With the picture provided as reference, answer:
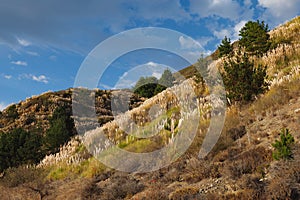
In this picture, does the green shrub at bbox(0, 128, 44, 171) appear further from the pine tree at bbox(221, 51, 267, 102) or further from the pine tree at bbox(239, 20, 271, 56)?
the pine tree at bbox(239, 20, 271, 56)

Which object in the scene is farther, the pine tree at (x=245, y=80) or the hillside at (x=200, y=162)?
the pine tree at (x=245, y=80)

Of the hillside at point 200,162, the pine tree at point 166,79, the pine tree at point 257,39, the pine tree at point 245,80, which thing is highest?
the pine tree at point 166,79

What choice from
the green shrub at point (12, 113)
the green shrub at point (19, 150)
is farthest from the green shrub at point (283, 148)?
the green shrub at point (12, 113)

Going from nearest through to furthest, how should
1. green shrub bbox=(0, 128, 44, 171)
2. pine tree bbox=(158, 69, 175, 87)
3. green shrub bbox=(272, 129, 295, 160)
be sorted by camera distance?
green shrub bbox=(272, 129, 295, 160) → green shrub bbox=(0, 128, 44, 171) → pine tree bbox=(158, 69, 175, 87)

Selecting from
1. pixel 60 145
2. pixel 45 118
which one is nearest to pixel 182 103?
pixel 60 145

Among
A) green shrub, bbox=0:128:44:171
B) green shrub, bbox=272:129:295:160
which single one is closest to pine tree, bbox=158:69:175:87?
green shrub, bbox=0:128:44:171

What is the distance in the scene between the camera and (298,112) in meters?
10.9

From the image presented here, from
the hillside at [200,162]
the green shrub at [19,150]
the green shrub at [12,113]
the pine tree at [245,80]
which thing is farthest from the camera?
the green shrub at [12,113]

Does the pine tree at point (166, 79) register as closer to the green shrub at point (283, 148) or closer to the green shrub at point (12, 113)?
the green shrub at point (12, 113)

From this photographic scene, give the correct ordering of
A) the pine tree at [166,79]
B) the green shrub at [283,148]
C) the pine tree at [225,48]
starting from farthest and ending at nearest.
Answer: the pine tree at [166,79] < the pine tree at [225,48] < the green shrub at [283,148]

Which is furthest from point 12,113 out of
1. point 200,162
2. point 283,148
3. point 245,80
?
point 283,148

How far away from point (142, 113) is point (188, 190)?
1480 centimetres

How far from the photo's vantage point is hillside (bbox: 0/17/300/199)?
7789 millimetres

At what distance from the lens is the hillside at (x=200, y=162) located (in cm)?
779
